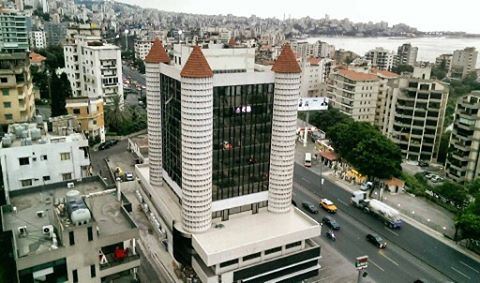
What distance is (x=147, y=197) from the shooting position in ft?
178

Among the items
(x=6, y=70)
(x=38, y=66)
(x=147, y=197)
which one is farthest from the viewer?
(x=38, y=66)

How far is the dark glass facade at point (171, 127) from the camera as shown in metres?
44.0

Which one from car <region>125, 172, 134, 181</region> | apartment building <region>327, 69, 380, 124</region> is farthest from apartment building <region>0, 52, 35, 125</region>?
apartment building <region>327, 69, 380, 124</region>

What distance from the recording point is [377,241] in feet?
164

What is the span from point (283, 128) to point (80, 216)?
76.8 ft

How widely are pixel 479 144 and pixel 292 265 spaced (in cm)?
4848

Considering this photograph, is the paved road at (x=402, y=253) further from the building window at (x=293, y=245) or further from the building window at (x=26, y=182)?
the building window at (x=26, y=182)

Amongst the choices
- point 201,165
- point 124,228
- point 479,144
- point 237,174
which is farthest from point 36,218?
point 479,144

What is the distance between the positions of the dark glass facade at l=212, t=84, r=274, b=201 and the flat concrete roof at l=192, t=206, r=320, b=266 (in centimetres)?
303

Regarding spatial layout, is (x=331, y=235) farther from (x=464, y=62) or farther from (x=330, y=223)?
(x=464, y=62)

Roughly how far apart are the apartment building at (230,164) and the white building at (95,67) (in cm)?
4536

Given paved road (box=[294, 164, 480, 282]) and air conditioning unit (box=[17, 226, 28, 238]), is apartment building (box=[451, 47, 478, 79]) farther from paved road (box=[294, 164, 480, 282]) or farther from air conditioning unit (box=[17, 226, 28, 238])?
air conditioning unit (box=[17, 226, 28, 238])

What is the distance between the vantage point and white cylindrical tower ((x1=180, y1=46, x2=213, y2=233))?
3828 cm

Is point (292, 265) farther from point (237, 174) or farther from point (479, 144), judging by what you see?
point (479, 144)
